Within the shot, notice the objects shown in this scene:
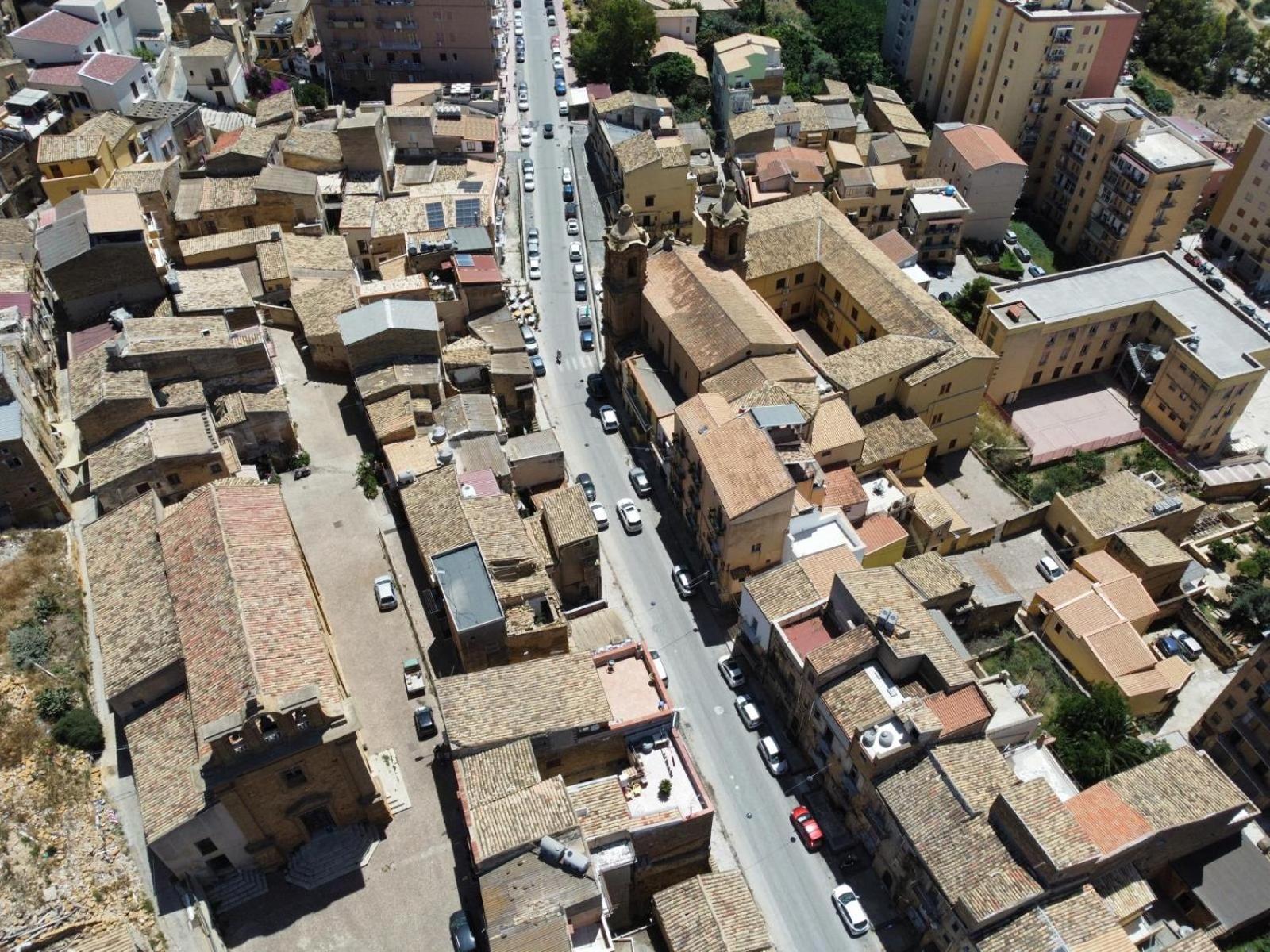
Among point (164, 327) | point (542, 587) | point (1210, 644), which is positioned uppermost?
point (164, 327)

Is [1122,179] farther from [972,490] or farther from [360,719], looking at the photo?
[360,719]

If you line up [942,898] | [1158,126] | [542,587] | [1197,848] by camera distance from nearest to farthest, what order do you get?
[942,898] → [1197,848] → [542,587] → [1158,126]

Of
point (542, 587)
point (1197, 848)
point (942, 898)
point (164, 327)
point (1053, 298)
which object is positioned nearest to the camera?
point (942, 898)

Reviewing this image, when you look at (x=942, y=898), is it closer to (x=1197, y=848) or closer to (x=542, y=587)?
(x=1197, y=848)

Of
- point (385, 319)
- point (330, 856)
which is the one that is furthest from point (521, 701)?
point (385, 319)

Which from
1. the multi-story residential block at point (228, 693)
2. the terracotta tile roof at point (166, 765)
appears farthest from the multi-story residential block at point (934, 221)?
the terracotta tile roof at point (166, 765)

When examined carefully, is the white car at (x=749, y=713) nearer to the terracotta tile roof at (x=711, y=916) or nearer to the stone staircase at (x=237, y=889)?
the terracotta tile roof at (x=711, y=916)

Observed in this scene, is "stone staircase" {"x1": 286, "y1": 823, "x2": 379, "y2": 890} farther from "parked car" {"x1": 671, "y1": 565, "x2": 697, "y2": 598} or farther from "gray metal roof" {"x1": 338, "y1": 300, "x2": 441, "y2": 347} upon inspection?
"gray metal roof" {"x1": 338, "y1": 300, "x2": 441, "y2": 347}

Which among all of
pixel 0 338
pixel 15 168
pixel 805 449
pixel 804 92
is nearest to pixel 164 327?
pixel 0 338
